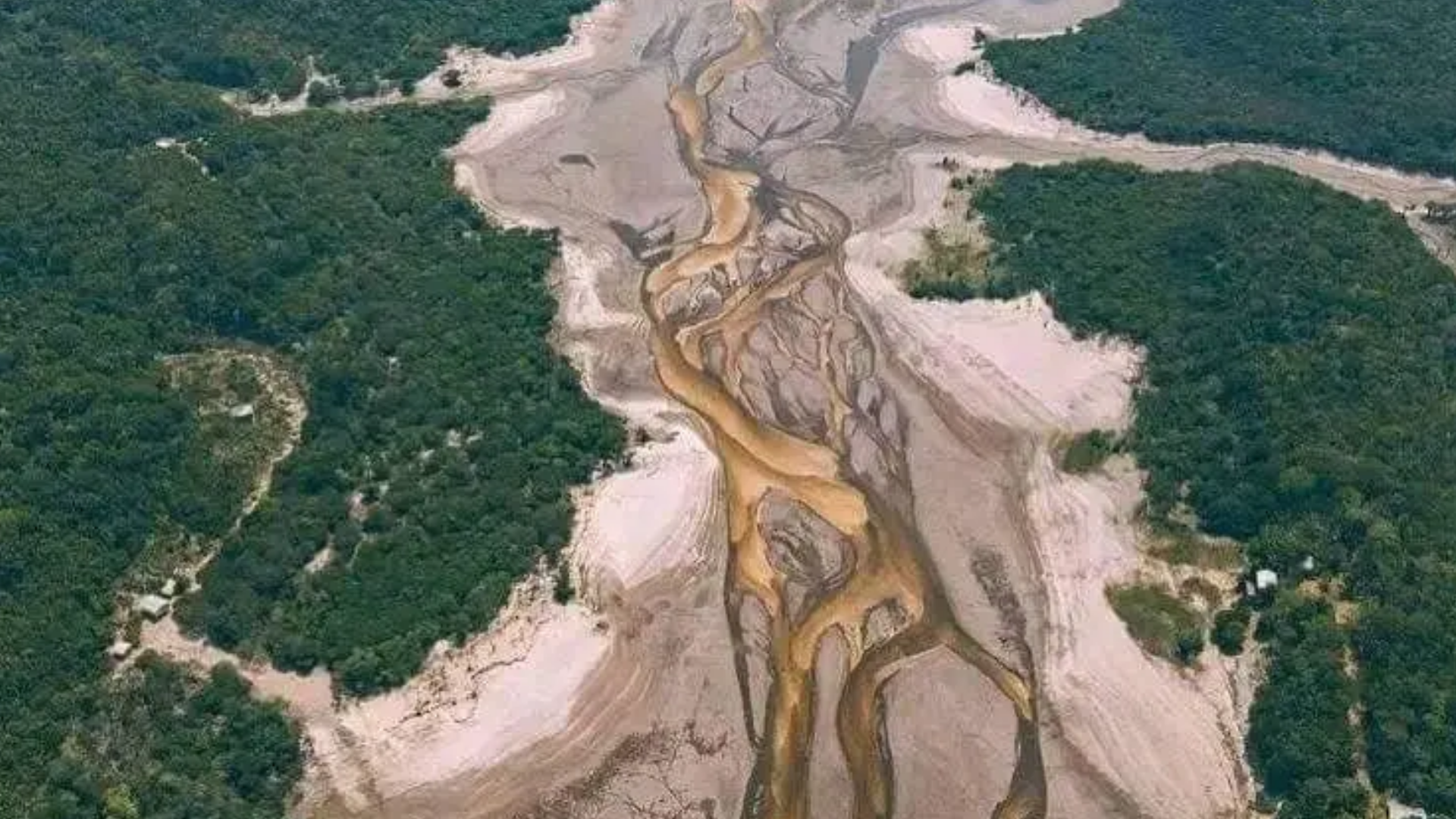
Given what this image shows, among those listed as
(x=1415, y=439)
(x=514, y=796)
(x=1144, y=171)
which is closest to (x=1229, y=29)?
(x=1144, y=171)

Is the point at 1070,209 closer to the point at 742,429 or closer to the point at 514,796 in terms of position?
the point at 742,429

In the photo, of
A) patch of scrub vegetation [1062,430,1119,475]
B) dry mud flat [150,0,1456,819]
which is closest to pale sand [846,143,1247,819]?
dry mud flat [150,0,1456,819]

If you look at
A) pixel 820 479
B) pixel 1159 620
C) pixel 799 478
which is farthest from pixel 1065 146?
pixel 1159 620

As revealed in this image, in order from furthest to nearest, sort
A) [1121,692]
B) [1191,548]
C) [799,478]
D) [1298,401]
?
[799,478]
[1298,401]
[1191,548]
[1121,692]

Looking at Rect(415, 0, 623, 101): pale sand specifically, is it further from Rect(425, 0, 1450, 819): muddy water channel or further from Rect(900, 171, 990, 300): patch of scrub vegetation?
Rect(900, 171, 990, 300): patch of scrub vegetation

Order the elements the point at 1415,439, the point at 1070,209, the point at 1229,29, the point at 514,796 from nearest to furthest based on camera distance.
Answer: the point at 514,796
the point at 1415,439
the point at 1070,209
the point at 1229,29

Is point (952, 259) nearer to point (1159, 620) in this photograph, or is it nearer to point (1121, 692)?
point (1159, 620)
